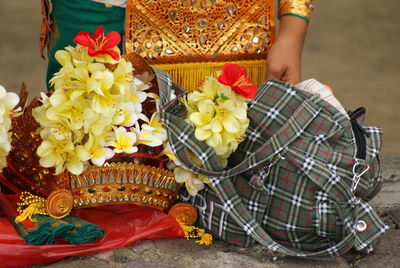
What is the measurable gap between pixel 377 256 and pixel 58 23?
107 centimetres

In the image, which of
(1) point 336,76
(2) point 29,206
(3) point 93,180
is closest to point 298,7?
(3) point 93,180

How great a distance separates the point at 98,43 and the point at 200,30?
549 millimetres

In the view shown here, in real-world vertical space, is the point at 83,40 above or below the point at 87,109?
above

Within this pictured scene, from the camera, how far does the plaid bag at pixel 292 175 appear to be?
55.2 inches

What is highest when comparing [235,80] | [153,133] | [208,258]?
[235,80]

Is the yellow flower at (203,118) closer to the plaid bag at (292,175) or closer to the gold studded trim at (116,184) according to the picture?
the plaid bag at (292,175)

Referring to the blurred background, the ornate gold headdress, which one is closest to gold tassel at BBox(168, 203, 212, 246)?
the ornate gold headdress

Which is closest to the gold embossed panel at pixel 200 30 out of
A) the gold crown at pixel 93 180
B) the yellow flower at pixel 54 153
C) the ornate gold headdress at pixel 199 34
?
the ornate gold headdress at pixel 199 34

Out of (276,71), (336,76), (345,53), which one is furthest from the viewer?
(345,53)

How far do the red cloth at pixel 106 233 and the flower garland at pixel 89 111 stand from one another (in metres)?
0.15

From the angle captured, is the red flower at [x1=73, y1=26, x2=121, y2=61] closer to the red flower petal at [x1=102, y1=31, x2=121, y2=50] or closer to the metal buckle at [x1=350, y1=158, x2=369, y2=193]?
the red flower petal at [x1=102, y1=31, x2=121, y2=50]

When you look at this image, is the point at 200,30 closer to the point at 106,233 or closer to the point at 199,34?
the point at 199,34

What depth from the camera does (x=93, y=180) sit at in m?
1.45

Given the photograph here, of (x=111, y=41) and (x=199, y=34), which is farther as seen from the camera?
(x=199, y=34)
